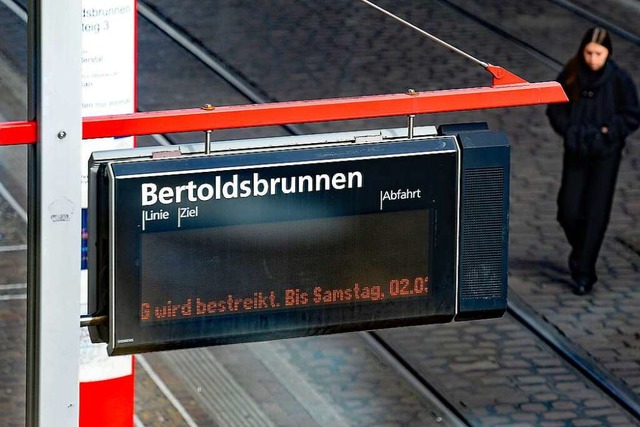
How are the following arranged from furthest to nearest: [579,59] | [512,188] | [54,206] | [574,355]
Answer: [512,188], [579,59], [574,355], [54,206]

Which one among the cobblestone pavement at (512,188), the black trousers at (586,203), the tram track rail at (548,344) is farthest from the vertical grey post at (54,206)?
the black trousers at (586,203)

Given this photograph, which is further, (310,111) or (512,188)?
(512,188)

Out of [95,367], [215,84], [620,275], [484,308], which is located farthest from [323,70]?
[484,308]

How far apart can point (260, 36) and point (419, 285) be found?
39.6 ft

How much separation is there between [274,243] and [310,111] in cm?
45

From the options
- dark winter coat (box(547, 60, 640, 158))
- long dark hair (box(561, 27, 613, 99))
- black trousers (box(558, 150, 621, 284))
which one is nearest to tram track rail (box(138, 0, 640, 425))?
black trousers (box(558, 150, 621, 284))

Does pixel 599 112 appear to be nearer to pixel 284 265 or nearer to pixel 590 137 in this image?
pixel 590 137

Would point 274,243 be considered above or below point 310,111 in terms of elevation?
below

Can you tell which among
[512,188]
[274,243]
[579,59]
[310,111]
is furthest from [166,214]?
[512,188]

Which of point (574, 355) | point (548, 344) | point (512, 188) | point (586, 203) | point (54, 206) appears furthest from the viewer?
point (512, 188)

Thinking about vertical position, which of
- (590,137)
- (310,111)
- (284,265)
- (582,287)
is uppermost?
(310,111)

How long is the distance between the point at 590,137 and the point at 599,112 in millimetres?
192

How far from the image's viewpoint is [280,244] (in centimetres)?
545

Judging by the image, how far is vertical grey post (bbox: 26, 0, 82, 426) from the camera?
4941 mm
